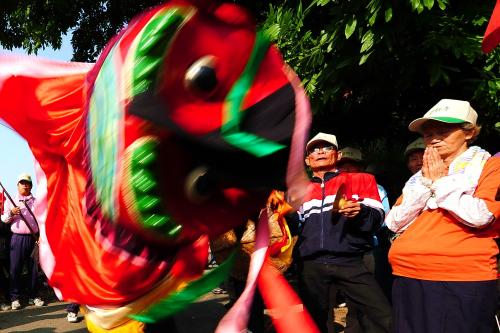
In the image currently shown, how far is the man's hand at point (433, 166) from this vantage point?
236 cm

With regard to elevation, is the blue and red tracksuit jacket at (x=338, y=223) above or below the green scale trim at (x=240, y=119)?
below

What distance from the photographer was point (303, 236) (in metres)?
3.53

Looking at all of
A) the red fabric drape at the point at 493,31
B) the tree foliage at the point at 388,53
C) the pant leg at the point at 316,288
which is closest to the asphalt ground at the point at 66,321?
the pant leg at the point at 316,288

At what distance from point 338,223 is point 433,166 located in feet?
3.62

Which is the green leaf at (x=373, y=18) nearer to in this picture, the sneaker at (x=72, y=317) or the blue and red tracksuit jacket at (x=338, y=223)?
the blue and red tracksuit jacket at (x=338, y=223)

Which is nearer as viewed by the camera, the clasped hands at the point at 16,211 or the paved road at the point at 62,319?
the paved road at the point at 62,319

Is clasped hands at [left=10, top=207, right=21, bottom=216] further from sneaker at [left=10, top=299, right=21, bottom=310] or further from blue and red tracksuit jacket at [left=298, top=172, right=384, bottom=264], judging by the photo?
blue and red tracksuit jacket at [left=298, top=172, right=384, bottom=264]

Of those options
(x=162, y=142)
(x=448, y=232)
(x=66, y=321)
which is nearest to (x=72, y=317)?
(x=66, y=321)

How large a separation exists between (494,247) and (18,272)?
18.1ft

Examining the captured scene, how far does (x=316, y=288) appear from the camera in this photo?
3430mm

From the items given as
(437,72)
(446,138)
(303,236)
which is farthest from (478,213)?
(303,236)

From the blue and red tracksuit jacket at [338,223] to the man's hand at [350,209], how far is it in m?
0.06

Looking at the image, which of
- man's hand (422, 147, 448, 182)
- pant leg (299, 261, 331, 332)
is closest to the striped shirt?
pant leg (299, 261, 331, 332)

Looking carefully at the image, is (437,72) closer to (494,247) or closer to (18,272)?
(494,247)
